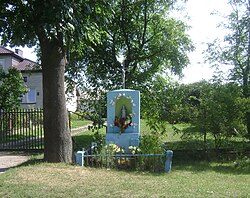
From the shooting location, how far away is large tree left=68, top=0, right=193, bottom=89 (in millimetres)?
16359

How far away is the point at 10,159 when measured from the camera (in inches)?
458

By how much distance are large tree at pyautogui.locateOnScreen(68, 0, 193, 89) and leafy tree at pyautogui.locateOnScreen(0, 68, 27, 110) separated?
4.46 m

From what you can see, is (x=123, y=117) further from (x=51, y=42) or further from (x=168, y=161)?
(x=51, y=42)

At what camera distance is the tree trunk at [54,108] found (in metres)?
9.56

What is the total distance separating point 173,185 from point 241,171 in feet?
12.7

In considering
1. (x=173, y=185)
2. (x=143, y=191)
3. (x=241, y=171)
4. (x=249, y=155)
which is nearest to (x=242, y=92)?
(x=249, y=155)

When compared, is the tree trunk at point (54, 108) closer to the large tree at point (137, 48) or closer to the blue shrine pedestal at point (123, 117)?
the blue shrine pedestal at point (123, 117)

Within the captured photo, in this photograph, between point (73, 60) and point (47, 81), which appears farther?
point (73, 60)

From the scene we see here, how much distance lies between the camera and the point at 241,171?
395 inches

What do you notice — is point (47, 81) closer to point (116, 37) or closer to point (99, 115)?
point (99, 115)

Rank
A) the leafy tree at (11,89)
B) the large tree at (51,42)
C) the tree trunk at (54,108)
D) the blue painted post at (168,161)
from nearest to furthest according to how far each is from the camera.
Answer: the large tree at (51,42)
the blue painted post at (168,161)
the tree trunk at (54,108)
the leafy tree at (11,89)

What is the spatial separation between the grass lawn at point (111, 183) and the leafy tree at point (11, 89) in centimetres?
1116

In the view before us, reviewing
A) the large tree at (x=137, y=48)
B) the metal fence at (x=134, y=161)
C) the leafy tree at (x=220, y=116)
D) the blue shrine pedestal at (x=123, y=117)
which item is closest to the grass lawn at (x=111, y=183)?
the metal fence at (x=134, y=161)

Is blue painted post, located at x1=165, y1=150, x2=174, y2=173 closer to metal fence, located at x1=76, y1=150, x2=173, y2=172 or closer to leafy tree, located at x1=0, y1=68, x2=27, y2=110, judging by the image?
metal fence, located at x1=76, y1=150, x2=173, y2=172
